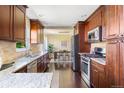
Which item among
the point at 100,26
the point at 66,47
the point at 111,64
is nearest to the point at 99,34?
the point at 100,26

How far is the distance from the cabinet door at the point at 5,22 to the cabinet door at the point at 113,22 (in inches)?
63.9

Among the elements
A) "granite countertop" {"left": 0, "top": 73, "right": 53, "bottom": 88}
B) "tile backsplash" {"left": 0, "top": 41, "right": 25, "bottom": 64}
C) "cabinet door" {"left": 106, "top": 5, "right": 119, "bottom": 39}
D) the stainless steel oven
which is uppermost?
"cabinet door" {"left": 106, "top": 5, "right": 119, "bottom": 39}

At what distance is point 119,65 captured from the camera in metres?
2.18

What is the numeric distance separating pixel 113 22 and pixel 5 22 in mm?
1645

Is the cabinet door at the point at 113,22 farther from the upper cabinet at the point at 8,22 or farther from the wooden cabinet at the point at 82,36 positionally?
the wooden cabinet at the point at 82,36

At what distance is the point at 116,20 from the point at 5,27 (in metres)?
1.66

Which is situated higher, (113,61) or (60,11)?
(60,11)

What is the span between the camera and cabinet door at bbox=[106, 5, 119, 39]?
229 centimetres

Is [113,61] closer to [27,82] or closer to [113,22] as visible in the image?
[113,22]

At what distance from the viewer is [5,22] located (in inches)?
97.2

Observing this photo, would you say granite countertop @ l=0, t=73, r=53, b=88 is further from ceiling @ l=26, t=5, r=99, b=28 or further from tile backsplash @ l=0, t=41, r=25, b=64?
ceiling @ l=26, t=5, r=99, b=28

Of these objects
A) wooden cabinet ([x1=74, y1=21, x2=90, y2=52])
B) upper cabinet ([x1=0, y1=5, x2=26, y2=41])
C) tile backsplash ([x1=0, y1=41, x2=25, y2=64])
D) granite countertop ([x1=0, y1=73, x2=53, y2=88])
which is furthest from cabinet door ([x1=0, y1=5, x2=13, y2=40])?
wooden cabinet ([x1=74, y1=21, x2=90, y2=52])

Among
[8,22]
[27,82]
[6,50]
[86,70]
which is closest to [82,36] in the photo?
[86,70]

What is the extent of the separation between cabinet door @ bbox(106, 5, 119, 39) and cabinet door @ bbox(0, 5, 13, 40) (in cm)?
162
